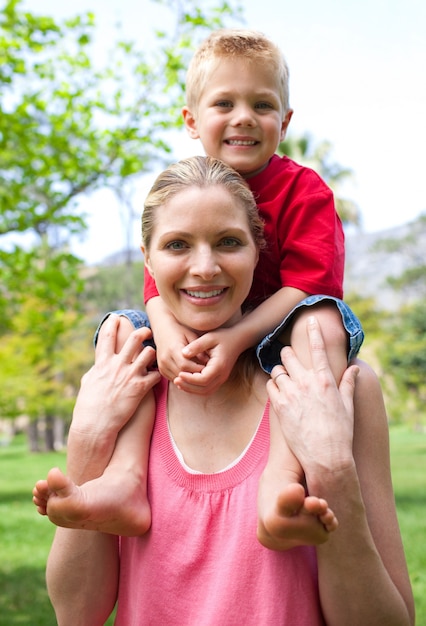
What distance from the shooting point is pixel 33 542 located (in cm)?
1112

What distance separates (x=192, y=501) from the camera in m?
1.90

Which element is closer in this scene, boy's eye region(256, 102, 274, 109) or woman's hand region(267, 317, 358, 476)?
woman's hand region(267, 317, 358, 476)

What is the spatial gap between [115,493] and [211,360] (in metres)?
0.40

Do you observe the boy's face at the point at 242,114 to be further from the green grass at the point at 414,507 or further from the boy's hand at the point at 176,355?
the green grass at the point at 414,507

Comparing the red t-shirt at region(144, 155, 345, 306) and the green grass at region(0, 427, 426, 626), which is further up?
the red t-shirt at region(144, 155, 345, 306)

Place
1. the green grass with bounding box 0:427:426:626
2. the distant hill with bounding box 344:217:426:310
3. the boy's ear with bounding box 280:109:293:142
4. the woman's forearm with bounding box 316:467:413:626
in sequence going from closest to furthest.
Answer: the woman's forearm with bounding box 316:467:413:626, the boy's ear with bounding box 280:109:293:142, the green grass with bounding box 0:427:426:626, the distant hill with bounding box 344:217:426:310

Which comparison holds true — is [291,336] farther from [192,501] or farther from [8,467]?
[8,467]

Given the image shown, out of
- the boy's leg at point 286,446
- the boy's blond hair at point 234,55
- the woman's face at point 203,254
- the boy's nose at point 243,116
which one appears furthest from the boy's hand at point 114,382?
the boy's blond hair at point 234,55

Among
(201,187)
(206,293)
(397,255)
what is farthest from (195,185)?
(397,255)

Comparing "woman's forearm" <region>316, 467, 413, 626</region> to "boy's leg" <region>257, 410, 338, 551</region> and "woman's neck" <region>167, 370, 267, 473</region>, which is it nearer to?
"boy's leg" <region>257, 410, 338, 551</region>

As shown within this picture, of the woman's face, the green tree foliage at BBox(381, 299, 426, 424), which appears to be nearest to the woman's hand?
the woman's face

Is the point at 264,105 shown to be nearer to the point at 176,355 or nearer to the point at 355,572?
the point at 176,355

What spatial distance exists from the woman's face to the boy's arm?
1.9 inches

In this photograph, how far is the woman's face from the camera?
1.87m
